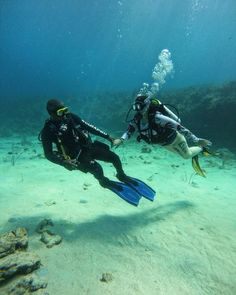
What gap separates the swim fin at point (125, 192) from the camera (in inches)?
242

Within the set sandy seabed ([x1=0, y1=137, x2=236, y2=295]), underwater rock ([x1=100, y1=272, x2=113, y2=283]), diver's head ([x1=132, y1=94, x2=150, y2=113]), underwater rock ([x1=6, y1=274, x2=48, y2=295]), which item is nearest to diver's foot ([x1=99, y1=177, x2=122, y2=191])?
sandy seabed ([x1=0, y1=137, x2=236, y2=295])

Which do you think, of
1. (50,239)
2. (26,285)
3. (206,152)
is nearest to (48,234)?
(50,239)

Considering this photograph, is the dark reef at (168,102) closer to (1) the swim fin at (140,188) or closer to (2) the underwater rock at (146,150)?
(2) the underwater rock at (146,150)

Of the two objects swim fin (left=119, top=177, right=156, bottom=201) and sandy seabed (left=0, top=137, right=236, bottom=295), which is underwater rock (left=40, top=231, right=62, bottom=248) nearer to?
sandy seabed (left=0, top=137, right=236, bottom=295)

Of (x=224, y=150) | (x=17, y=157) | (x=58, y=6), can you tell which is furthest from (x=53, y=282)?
(x=58, y=6)

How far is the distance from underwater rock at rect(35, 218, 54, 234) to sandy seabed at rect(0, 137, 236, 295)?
0.36 feet

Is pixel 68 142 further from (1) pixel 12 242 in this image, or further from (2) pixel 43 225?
(1) pixel 12 242

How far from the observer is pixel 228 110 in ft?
48.0

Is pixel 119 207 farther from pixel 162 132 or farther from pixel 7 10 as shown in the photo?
pixel 7 10

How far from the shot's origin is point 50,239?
5.12m

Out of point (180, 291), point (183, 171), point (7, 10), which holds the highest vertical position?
point (7, 10)

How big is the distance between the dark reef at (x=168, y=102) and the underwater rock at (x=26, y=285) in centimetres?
1257

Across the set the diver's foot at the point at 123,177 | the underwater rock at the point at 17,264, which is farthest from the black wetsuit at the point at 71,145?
the underwater rock at the point at 17,264

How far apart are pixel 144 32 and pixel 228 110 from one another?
131m
